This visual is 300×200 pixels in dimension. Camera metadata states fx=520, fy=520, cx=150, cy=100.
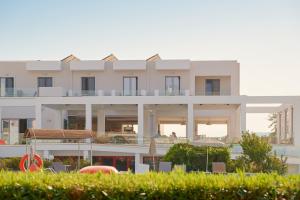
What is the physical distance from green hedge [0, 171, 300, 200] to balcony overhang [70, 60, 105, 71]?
32.4 metres

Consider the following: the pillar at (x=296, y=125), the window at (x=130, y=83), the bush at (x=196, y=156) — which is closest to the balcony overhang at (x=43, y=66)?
the window at (x=130, y=83)

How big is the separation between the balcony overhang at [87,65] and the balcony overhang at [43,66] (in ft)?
3.87

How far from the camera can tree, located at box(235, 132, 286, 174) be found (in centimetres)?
2234

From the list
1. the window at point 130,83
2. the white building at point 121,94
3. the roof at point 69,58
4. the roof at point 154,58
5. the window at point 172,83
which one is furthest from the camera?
the roof at point 69,58

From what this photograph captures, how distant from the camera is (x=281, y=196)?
304 inches

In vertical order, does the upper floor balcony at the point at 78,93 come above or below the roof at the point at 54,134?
above

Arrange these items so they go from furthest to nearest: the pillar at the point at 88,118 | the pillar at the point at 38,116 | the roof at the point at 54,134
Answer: the pillar at the point at 38,116
the pillar at the point at 88,118
the roof at the point at 54,134

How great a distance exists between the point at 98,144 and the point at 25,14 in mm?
11622

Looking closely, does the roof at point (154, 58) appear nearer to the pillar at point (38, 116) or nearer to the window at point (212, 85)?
the window at point (212, 85)

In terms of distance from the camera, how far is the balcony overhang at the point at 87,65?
40000 mm

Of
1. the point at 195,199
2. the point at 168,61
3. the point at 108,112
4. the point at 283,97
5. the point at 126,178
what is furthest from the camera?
the point at 108,112

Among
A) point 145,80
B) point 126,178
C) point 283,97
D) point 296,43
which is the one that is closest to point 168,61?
point 145,80

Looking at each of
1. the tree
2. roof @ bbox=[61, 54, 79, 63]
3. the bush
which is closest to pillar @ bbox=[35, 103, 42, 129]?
roof @ bbox=[61, 54, 79, 63]

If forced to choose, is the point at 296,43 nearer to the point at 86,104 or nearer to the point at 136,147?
the point at 136,147
